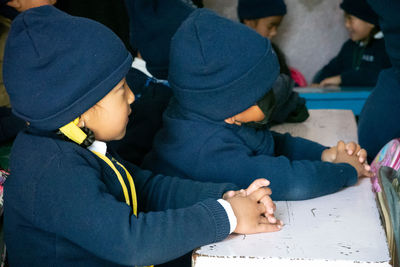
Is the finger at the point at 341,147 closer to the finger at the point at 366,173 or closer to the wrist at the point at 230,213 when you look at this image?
the finger at the point at 366,173

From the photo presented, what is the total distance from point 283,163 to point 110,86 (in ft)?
1.53

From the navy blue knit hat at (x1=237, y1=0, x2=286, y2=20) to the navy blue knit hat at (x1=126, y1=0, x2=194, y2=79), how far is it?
1.19 m

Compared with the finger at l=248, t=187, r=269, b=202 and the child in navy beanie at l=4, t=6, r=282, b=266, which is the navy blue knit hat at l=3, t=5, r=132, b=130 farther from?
the finger at l=248, t=187, r=269, b=202

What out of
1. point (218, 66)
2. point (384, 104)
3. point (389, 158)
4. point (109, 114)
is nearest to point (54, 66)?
point (109, 114)

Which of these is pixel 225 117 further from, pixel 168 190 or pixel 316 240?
pixel 316 240

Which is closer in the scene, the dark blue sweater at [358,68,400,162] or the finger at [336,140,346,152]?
the finger at [336,140,346,152]

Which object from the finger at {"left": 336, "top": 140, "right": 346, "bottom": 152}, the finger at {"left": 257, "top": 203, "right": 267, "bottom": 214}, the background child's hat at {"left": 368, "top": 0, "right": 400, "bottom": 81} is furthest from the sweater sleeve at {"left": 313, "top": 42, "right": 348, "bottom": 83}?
the finger at {"left": 257, "top": 203, "right": 267, "bottom": 214}

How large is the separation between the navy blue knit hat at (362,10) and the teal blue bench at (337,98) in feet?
1.39

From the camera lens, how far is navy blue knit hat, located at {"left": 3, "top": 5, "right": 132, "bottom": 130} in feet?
2.77

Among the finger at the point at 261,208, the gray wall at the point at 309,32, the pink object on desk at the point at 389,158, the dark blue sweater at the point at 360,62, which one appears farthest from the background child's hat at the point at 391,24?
the gray wall at the point at 309,32

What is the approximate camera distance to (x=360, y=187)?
114 cm

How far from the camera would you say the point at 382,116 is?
1.58 metres

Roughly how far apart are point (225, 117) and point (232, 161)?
0.39 feet

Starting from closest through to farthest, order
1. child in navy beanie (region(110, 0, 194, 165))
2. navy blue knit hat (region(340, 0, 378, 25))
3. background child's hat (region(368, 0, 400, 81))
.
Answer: background child's hat (region(368, 0, 400, 81)), child in navy beanie (region(110, 0, 194, 165)), navy blue knit hat (region(340, 0, 378, 25))
